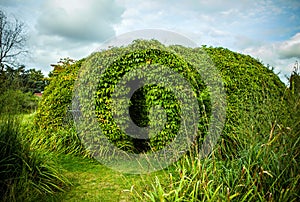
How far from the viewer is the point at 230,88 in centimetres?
531

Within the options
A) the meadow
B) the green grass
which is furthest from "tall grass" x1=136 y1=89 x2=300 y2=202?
the green grass

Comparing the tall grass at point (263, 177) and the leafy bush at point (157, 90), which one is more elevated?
the leafy bush at point (157, 90)

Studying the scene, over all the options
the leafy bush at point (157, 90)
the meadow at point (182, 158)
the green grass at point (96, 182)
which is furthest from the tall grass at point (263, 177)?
the leafy bush at point (157, 90)

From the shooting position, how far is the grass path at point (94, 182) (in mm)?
3334

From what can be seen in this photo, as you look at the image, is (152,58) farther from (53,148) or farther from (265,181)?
(265,181)

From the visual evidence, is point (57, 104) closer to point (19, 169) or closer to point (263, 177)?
point (19, 169)

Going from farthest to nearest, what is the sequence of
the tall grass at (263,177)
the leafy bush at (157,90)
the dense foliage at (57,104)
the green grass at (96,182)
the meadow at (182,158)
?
the dense foliage at (57,104)
the leafy bush at (157,90)
the green grass at (96,182)
the meadow at (182,158)
the tall grass at (263,177)

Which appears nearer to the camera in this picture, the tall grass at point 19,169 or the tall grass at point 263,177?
the tall grass at point 263,177

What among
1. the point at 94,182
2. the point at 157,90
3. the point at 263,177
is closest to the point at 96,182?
the point at 94,182

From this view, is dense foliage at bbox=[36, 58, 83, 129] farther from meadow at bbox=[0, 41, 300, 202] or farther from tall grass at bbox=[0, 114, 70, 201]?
tall grass at bbox=[0, 114, 70, 201]

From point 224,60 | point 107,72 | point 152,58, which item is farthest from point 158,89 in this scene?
point 224,60

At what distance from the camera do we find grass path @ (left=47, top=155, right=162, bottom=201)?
333 centimetres

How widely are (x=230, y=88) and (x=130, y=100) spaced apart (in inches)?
80.8

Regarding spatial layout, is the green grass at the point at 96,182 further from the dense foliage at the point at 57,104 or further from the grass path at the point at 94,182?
the dense foliage at the point at 57,104
